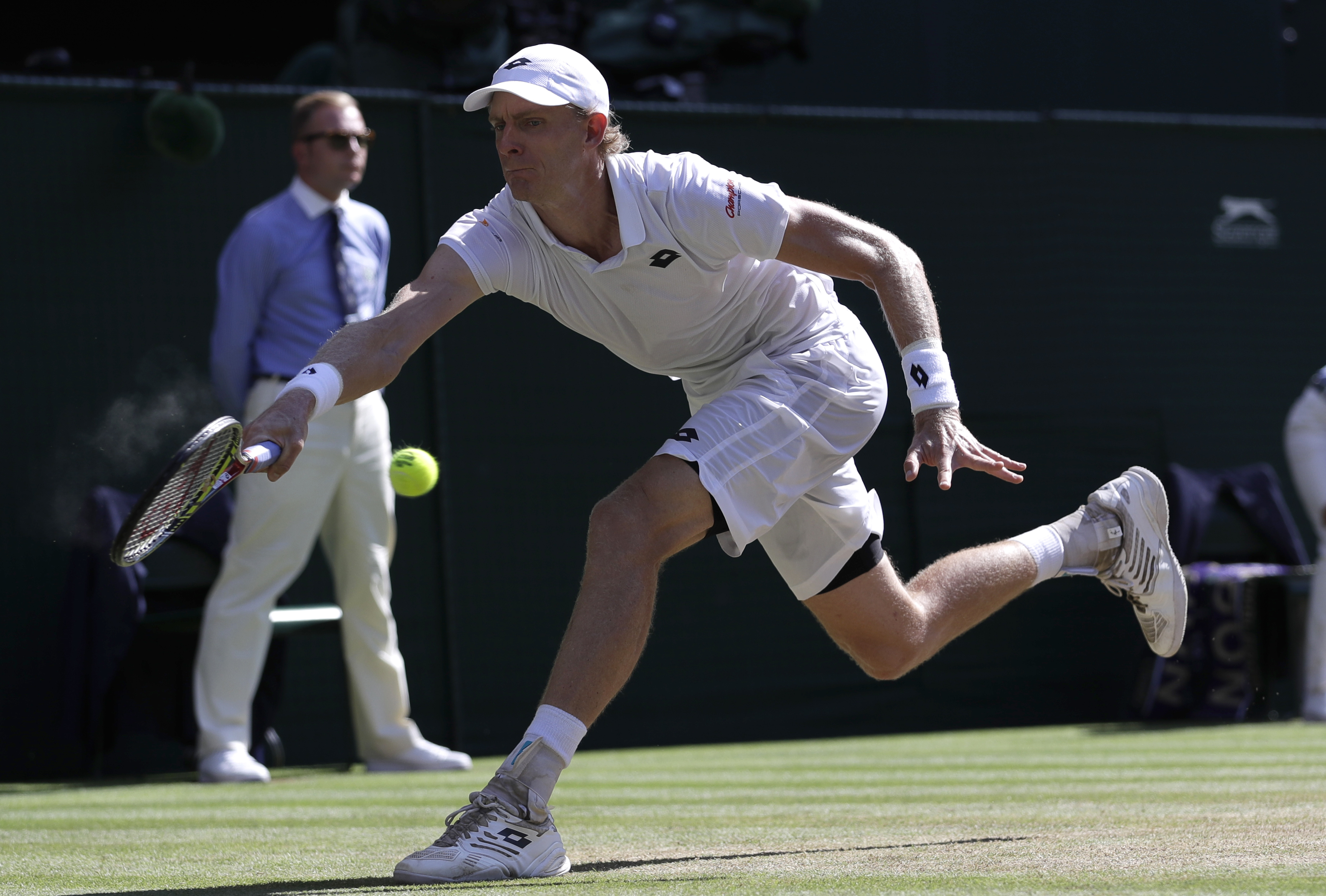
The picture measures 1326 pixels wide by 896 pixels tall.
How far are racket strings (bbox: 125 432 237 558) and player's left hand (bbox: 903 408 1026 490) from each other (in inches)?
52.4

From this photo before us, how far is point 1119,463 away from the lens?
8.88m

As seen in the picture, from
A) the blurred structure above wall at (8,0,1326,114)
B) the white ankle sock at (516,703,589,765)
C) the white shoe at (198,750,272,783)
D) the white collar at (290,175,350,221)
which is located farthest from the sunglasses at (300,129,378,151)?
the white ankle sock at (516,703,589,765)

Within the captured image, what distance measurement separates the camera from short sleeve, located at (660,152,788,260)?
371cm

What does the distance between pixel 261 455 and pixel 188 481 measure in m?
0.15

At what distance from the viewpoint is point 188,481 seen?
327 centimetres

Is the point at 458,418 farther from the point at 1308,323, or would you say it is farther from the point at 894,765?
the point at 1308,323

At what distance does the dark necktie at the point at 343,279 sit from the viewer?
6504mm

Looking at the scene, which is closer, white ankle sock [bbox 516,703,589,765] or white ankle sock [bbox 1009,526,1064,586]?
white ankle sock [bbox 516,703,589,765]

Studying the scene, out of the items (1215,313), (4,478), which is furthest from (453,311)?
(1215,313)

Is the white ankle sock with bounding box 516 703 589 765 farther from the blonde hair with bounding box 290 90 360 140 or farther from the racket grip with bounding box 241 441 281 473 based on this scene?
the blonde hair with bounding box 290 90 360 140

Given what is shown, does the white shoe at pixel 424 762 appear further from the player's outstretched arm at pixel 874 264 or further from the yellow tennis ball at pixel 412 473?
the player's outstretched arm at pixel 874 264

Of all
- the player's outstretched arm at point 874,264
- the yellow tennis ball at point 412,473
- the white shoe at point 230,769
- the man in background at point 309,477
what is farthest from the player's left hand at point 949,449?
the white shoe at point 230,769

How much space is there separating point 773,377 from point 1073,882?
1384 millimetres

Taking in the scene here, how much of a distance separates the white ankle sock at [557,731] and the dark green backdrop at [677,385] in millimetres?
4331
